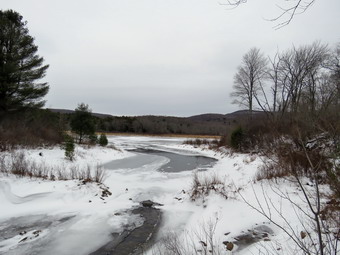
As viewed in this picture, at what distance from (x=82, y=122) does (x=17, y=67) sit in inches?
281

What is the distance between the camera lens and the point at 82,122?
72.5ft

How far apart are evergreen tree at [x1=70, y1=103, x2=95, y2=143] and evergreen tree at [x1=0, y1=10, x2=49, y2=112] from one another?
324 cm

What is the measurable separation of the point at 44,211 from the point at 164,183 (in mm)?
5322

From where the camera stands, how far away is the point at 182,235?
5324 millimetres

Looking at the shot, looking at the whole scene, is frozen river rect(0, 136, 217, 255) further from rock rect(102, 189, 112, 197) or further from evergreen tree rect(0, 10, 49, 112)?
evergreen tree rect(0, 10, 49, 112)

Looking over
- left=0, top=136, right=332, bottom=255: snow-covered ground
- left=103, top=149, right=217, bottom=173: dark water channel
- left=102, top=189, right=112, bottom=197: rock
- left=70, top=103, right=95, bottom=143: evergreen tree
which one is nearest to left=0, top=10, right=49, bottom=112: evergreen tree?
left=70, top=103, right=95, bottom=143: evergreen tree

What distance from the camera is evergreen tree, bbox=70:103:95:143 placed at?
861 inches

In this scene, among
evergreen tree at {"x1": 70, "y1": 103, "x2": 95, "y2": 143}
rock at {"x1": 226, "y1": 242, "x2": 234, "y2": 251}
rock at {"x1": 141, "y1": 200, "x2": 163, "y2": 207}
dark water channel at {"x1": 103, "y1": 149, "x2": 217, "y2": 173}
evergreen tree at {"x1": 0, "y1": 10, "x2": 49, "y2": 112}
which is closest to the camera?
rock at {"x1": 226, "y1": 242, "x2": 234, "y2": 251}

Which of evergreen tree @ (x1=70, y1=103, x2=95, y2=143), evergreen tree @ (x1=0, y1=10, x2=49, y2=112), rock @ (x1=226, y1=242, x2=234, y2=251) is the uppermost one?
evergreen tree @ (x1=0, y1=10, x2=49, y2=112)

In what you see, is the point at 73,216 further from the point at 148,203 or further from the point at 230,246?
the point at 230,246

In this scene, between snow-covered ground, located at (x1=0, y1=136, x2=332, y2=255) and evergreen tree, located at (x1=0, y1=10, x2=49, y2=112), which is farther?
evergreen tree, located at (x1=0, y1=10, x2=49, y2=112)

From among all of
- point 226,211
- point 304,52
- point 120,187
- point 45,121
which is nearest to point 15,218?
point 120,187

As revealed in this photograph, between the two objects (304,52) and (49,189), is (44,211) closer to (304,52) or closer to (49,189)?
(49,189)

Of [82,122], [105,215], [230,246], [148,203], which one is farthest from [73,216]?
[82,122]
